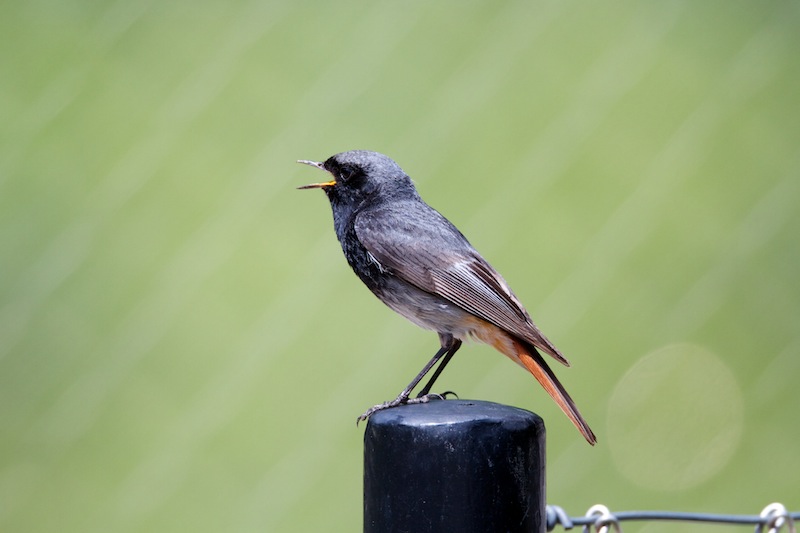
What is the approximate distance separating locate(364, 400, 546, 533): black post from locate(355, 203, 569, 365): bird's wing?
2.56ft

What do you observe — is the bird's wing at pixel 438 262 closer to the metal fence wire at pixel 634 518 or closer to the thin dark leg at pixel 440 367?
the thin dark leg at pixel 440 367

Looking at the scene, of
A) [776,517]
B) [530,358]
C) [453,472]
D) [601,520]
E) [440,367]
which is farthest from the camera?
[440,367]

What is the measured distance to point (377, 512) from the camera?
180 centimetres

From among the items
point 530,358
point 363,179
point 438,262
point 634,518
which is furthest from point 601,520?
point 363,179

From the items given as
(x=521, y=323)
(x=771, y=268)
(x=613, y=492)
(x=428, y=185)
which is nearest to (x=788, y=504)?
(x=613, y=492)

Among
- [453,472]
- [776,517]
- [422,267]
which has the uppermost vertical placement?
[776,517]

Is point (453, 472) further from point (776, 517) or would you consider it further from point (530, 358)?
point (776, 517)

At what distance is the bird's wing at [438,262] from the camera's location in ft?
8.51

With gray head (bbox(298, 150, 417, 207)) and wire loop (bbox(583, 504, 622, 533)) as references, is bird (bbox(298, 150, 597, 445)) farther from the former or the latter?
wire loop (bbox(583, 504, 622, 533))

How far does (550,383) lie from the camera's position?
7.94 feet

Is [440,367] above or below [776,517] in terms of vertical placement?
below

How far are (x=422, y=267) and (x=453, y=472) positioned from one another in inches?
38.2

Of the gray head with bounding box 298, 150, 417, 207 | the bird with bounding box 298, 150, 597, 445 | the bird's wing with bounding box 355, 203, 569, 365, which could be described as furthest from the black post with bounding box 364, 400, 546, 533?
the gray head with bounding box 298, 150, 417, 207

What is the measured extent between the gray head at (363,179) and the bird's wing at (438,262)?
0.09 m
